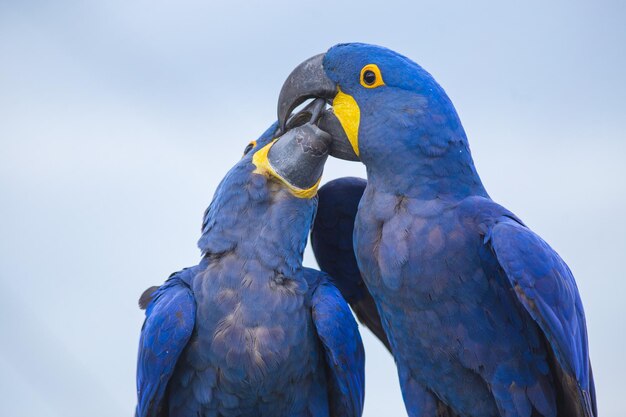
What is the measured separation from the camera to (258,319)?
3.30 m

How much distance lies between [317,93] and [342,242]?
0.88 meters

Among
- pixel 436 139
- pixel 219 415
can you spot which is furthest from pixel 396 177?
pixel 219 415

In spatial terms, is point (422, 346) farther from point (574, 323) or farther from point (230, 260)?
point (230, 260)

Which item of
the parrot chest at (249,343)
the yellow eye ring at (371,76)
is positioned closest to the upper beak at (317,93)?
the yellow eye ring at (371,76)

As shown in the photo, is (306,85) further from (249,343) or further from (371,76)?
(249,343)

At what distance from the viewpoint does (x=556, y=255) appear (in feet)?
10.1

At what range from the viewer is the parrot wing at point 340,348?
332cm

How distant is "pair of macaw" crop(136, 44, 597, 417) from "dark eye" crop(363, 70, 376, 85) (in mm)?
14

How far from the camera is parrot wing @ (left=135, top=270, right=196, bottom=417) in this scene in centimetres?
326

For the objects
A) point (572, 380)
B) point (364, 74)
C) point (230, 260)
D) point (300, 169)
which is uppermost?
point (364, 74)

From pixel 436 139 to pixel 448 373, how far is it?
922mm

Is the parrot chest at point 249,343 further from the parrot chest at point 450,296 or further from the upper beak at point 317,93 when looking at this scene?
the upper beak at point 317,93

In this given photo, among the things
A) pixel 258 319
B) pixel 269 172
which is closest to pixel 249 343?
pixel 258 319

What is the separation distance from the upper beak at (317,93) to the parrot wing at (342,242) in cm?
46
